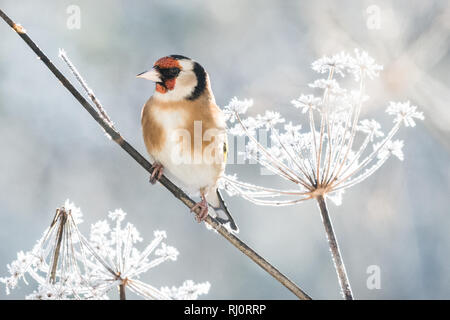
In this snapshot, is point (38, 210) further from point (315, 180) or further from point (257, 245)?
point (315, 180)

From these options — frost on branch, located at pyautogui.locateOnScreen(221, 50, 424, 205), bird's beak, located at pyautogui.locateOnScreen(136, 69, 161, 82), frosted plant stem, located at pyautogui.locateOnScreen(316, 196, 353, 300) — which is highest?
bird's beak, located at pyautogui.locateOnScreen(136, 69, 161, 82)

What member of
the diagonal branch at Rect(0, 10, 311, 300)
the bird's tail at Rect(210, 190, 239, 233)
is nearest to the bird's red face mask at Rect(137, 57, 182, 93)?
the bird's tail at Rect(210, 190, 239, 233)

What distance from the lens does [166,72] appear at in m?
3.97

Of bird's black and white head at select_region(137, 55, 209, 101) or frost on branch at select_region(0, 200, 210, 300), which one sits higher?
bird's black and white head at select_region(137, 55, 209, 101)

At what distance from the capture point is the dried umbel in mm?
3238

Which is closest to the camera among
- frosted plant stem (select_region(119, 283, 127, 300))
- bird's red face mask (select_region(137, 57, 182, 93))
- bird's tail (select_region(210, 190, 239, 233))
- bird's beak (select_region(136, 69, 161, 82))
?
frosted plant stem (select_region(119, 283, 127, 300))

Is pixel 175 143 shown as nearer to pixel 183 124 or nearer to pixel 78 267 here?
pixel 183 124

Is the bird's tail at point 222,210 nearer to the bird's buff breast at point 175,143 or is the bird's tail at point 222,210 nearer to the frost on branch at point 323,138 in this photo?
the bird's buff breast at point 175,143

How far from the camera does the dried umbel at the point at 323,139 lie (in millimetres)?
3238

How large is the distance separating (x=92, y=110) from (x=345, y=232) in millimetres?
9014

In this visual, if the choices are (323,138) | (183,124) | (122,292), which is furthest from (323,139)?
(122,292)

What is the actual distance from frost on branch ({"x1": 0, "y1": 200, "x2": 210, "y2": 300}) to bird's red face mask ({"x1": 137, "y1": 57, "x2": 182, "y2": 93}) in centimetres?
116

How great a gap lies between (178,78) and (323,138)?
1.12 metres

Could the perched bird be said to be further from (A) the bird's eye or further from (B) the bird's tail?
(B) the bird's tail
